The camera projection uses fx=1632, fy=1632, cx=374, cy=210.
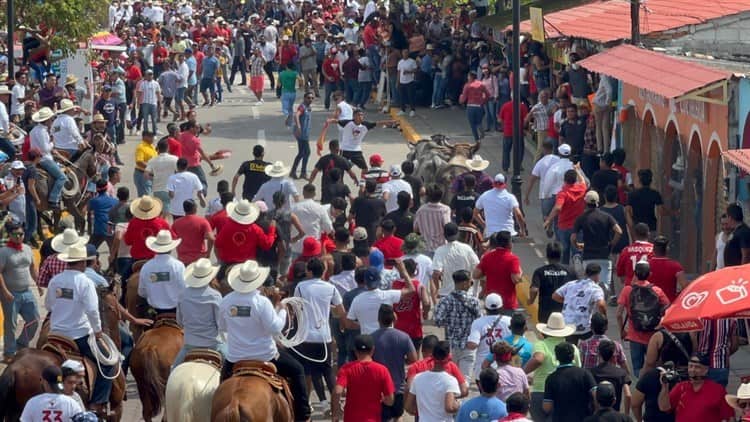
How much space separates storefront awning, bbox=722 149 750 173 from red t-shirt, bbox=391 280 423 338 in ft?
11.3

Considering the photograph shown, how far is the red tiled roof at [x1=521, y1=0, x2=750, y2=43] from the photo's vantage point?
26.6 meters

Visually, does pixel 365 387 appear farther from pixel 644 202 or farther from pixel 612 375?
pixel 644 202

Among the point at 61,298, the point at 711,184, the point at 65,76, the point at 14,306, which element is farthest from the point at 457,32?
the point at 61,298

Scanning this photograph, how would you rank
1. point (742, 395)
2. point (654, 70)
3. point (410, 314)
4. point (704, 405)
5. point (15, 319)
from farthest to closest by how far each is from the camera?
point (654, 70), point (15, 319), point (410, 314), point (704, 405), point (742, 395)

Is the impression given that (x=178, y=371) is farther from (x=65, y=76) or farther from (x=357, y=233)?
(x=65, y=76)

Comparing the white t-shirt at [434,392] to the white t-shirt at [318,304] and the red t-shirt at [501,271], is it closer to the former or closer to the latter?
the white t-shirt at [318,304]

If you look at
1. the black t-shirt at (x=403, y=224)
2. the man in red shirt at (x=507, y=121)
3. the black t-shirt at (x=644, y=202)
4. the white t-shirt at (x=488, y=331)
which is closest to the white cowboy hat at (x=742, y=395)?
the white t-shirt at (x=488, y=331)

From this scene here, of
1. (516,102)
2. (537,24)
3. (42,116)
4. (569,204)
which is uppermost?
(537,24)

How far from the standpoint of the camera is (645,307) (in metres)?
15.8

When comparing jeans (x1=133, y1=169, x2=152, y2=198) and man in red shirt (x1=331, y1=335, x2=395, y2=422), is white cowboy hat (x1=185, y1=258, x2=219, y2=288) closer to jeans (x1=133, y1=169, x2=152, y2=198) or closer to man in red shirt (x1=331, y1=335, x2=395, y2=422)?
man in red shirt (x1=331, y1=335, x2=395, y2=422)

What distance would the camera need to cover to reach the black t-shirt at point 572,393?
1323cm

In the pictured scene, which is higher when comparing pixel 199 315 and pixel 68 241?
pixel 68 241

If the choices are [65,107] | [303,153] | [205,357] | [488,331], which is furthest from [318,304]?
[303,153]

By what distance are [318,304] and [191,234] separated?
13.1 feet
